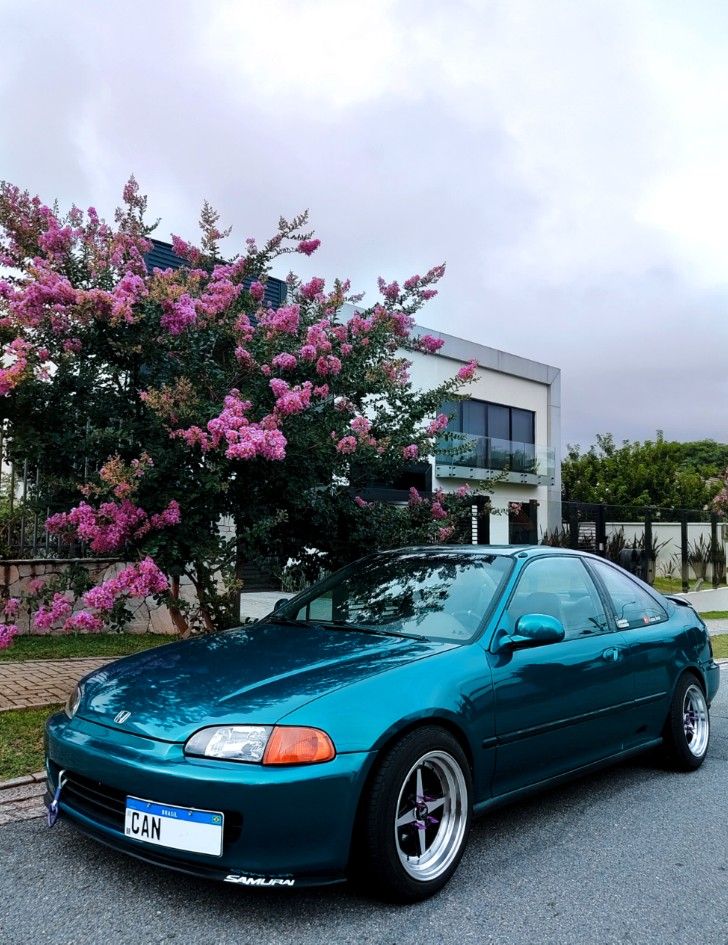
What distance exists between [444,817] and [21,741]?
3.04 meters

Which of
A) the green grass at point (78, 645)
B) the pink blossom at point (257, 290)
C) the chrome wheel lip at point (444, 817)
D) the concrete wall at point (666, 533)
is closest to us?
the chrome wheel lip at point (444, 817)

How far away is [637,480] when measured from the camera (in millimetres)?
41562

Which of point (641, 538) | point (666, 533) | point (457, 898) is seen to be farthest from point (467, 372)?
point (666, 533)

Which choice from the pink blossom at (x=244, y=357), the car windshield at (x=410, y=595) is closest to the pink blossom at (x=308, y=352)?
the pink blossom at (x=244, y=357)

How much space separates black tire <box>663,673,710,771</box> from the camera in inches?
199

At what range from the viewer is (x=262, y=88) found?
833cm

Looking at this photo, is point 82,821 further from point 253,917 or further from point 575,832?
point 575,832

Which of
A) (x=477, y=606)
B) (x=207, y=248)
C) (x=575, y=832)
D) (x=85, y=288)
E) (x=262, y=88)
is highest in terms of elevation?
(x=262, y=88)

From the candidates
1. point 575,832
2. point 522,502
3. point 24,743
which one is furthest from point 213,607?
point 522,502

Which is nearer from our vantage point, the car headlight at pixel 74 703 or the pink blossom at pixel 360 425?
the car headlight at pixel 74 703

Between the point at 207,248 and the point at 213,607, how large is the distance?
116 inches

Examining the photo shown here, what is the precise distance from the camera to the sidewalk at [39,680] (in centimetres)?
615

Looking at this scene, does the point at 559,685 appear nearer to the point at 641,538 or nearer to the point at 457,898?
the point at 457,898

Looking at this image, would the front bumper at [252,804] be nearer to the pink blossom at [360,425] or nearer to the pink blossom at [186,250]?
the pink blossom at [360,425]
